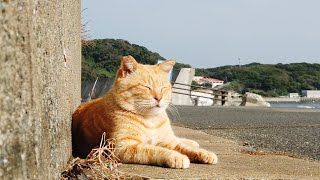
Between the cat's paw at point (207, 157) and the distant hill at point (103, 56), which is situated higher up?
the distant hill at point (103, 56)

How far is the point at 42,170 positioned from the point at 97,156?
1.07 m

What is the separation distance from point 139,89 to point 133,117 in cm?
21

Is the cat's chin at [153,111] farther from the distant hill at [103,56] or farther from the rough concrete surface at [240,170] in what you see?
the distant hill at [103,56]

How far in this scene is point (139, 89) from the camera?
331cm

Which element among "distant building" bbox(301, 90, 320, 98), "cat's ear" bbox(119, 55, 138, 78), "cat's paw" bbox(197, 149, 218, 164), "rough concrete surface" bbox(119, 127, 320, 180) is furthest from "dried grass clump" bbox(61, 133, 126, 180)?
"distant building" bbox(301, 90, 320, 98)

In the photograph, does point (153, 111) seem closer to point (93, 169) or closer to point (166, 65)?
point (166, 65)

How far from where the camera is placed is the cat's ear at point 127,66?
3.29 metres

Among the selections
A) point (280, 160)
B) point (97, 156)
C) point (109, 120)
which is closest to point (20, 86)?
point (97, 156)

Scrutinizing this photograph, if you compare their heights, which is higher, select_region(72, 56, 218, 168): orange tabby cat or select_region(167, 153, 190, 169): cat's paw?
select_region(72, 56, 218, 168): orange tabby cat

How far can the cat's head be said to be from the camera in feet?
10.8

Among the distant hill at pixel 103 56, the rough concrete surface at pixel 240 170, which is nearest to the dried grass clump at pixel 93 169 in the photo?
the rough concrete surface at pixel 240 170

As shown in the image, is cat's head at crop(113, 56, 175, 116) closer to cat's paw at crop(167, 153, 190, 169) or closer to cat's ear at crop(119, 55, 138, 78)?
cat's ear at crop(119, 55, 138, 78)

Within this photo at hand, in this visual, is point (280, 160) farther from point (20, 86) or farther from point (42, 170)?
point (20, 86)

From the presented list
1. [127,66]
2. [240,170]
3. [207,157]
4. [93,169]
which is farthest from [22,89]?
[127,66]
